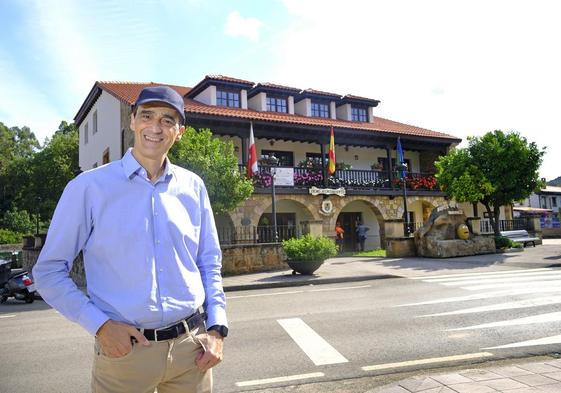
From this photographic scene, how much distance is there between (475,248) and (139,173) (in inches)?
659

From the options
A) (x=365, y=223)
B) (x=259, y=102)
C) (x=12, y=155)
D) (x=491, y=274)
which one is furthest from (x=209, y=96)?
(x=12, y=155)

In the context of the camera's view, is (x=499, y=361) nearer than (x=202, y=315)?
No

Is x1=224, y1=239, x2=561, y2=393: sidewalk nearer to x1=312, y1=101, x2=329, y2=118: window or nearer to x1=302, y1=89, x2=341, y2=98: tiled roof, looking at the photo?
x1=312, y1=101, x2=329, y2=118: window

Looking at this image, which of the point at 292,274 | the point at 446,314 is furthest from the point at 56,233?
the point at 292,274

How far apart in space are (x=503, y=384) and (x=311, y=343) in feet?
7.58

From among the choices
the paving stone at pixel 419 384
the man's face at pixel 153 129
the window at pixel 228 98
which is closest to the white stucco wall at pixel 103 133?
the window at pixel 228 98

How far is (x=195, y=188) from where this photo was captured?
215 centimetres

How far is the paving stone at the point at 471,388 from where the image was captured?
3.22 metres

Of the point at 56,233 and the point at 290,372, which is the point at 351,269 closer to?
the point at 290,372

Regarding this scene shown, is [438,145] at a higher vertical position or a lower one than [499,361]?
higher

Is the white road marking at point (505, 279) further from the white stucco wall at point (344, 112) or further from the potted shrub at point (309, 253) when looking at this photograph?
the white stucco wall at point (344, 112)

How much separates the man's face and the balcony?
16100 millimetres

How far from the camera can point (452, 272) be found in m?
11.6

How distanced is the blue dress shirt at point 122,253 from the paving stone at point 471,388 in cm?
230
